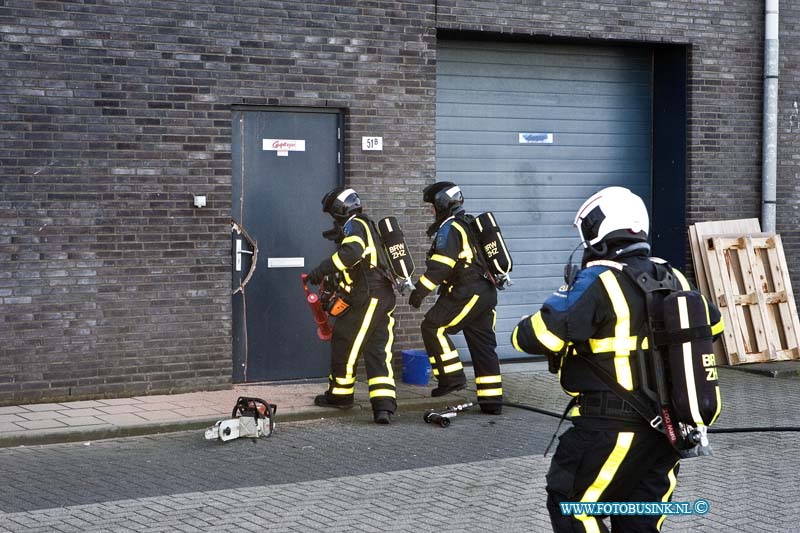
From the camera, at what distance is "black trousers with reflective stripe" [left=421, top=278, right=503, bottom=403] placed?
10.3m

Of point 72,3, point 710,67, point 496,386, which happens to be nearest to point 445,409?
point 496,386

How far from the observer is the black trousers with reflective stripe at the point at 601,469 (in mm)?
4957

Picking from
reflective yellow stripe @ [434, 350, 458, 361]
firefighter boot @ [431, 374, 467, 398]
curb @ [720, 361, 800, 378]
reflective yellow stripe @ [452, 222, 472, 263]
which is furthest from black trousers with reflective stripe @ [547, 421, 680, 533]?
curb @ [720, 361, 800, 378]

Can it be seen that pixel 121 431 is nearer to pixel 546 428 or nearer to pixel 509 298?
pixel 546 428

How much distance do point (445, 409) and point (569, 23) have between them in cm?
507

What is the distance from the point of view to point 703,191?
13820 mm

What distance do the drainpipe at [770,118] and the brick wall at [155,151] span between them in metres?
3.69

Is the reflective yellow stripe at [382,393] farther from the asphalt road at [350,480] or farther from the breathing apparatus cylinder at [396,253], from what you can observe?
the breathing apparatus cylinder at [396,253]

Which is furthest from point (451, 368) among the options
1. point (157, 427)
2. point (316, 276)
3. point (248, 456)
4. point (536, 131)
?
point (536, 131)

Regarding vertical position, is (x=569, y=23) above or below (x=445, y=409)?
above

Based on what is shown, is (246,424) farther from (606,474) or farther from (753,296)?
(753,296)

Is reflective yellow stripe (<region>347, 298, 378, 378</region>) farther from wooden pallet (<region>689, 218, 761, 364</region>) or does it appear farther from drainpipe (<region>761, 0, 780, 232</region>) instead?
drainpipe (<region>761, 0, 780, 232</region>)

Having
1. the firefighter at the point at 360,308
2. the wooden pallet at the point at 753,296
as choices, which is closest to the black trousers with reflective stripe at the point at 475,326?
the firefighter at the point at 360,308

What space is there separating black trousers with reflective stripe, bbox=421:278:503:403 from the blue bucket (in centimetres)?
99
